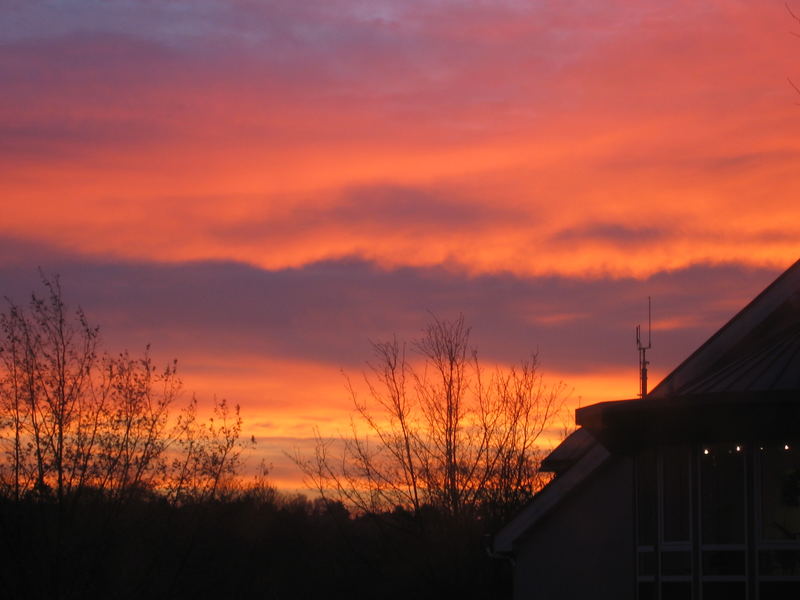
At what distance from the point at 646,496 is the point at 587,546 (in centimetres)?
411

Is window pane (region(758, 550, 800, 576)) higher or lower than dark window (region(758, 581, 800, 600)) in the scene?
higher

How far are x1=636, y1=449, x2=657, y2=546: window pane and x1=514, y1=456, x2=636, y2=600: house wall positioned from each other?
209 centimetres

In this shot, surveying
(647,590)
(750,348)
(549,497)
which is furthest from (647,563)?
(549,497)

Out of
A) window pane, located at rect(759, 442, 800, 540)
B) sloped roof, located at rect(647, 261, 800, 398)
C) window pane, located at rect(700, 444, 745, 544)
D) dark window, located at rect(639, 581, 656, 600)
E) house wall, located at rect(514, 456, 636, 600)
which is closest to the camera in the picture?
window pane, located at rect(759, 442, 800, 540)

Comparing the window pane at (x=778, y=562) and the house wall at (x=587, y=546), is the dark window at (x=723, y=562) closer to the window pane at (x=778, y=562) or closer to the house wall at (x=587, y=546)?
the window pane at (x=778, y=562)

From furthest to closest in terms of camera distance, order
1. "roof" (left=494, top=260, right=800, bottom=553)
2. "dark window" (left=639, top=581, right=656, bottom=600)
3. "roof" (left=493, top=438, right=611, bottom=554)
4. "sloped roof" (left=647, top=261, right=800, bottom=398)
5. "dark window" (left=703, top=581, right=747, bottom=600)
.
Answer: "roof" (left=493, top=438, right=611, bottom=554), "dark window" (left=639, top=581, right=656, bottom=600), "sloped roof" (left=647, top=261, right=800, bottom=398), "dark window" (left=703, top=581, right=747, bottom=600), "roof" (left=494, top=260, right=800, bottom=553)

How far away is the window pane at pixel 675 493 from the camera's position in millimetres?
13438

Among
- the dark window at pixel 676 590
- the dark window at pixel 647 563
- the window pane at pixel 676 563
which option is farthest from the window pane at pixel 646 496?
the dark window at pixel 676 590

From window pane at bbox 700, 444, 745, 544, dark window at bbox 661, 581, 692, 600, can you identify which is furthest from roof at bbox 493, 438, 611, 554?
window pane at bbox 700, 444, 745, 544

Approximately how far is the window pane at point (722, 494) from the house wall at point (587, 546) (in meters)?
2.87

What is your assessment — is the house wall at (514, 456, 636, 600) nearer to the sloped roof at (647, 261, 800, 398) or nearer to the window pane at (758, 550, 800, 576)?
the sloped roof at (647, 261, 800, 398)

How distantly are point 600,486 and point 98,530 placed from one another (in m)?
9.69

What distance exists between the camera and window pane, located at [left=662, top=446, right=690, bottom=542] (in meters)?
13.4

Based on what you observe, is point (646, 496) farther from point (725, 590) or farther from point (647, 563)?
point (725, 590)
